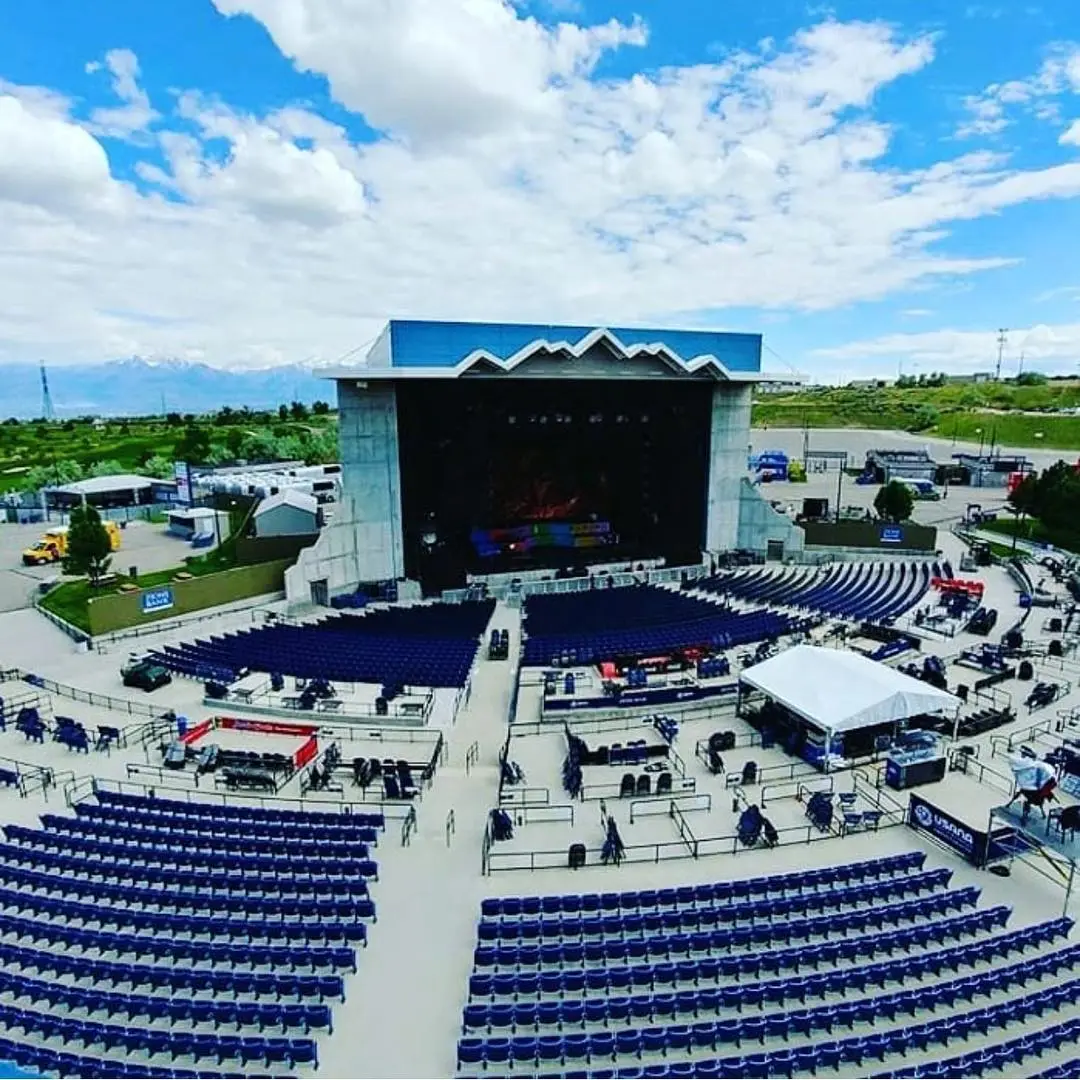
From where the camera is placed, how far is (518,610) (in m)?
35.4

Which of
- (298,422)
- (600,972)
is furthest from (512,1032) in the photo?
(298,422)

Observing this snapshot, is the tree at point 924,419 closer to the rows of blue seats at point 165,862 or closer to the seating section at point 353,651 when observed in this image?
the seating section at point 353,651

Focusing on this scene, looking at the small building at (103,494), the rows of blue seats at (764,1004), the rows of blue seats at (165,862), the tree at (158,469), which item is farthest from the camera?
the tree at (158,469)

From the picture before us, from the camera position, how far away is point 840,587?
37219 millimetres

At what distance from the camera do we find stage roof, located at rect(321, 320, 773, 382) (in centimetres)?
3297

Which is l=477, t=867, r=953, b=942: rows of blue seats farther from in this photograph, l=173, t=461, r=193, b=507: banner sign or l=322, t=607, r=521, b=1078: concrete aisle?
l=173, t=461, r=193, b=507: banner sign

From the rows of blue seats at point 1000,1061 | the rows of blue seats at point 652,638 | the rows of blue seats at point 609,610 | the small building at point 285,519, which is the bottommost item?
the rows of blue seats at point 609,610

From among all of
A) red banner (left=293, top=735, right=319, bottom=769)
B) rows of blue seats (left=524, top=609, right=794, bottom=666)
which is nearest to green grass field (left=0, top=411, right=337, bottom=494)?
rows of blue seats (left=524, top=609, right=794, bottom=666)

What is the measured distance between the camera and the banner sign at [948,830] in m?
14.9

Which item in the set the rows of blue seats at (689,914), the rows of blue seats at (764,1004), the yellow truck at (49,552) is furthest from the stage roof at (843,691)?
the yellow truck at (49,552)

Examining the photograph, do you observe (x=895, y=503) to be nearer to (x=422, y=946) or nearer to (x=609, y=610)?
(x=609, y=610)

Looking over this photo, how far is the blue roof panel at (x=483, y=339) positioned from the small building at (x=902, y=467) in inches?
1667

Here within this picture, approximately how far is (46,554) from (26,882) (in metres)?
38.4

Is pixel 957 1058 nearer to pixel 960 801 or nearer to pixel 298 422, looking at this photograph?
pixel 960 801
